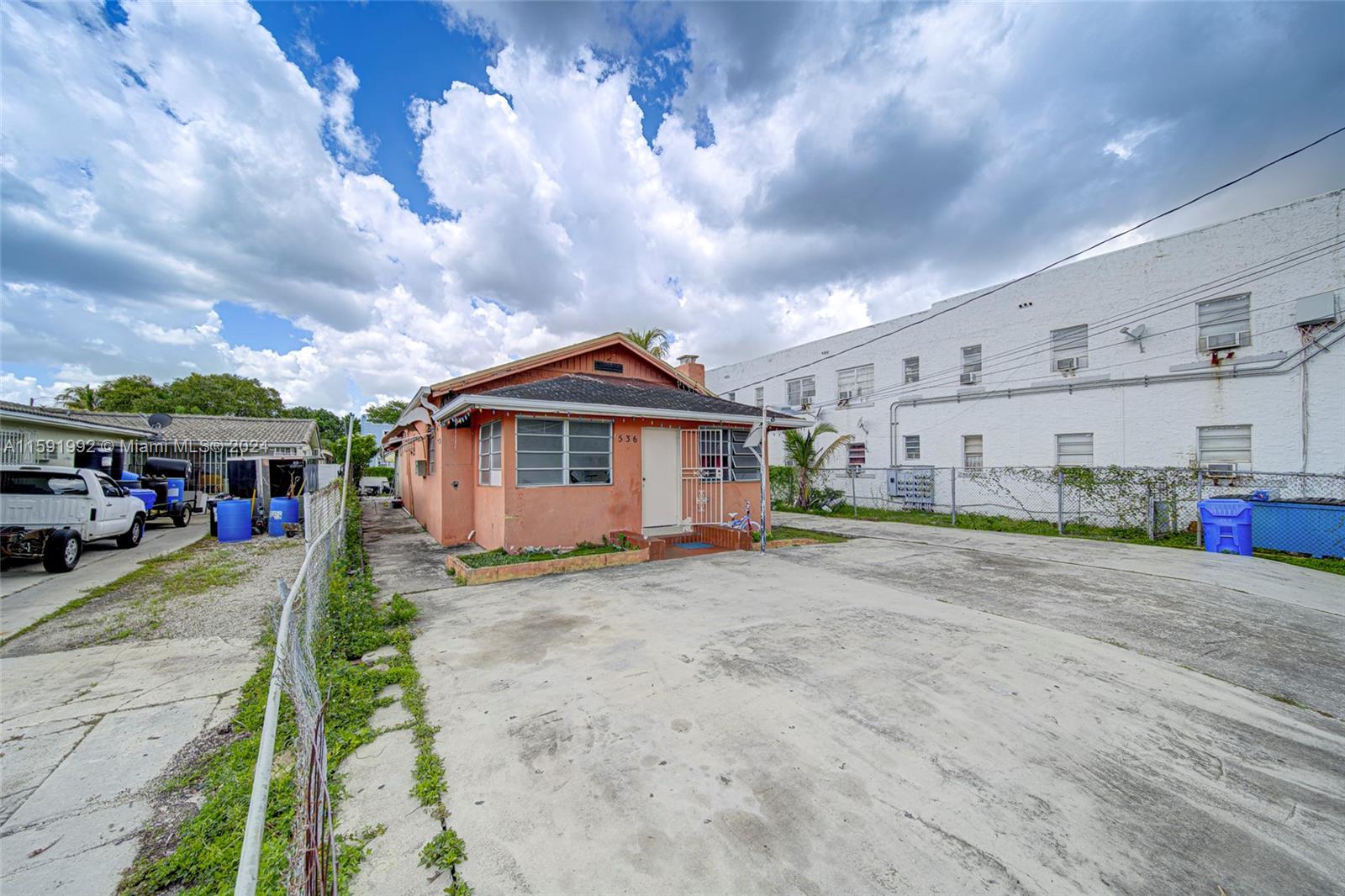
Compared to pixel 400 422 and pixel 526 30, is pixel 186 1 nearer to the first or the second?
pixel 526 30

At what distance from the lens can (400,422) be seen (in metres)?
15.4

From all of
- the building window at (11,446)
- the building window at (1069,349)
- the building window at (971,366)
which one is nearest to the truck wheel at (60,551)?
the building window at (11,446)

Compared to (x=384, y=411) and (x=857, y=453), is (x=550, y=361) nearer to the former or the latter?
(x=857, y=453)

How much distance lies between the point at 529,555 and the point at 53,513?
314 inches

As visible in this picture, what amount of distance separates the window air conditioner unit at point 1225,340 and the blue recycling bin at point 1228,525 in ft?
12.1

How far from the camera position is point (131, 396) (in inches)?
1227

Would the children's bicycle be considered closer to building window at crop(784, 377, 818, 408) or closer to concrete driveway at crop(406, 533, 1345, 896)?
concrete driveway at crop(406, 533, 1345, 896)

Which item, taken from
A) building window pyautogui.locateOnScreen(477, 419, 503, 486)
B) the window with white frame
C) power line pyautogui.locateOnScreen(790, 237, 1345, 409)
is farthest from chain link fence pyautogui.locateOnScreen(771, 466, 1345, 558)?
building window pyautogui.locateOnScreen(477, 419, 503, 486)

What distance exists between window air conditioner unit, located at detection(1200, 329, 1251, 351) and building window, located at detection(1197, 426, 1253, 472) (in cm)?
183

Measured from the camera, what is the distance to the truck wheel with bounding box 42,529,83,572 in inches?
296

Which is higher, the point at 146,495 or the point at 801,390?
the point at 801,390

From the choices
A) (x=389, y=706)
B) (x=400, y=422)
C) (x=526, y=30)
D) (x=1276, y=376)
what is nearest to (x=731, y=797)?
(x=389, y=706)

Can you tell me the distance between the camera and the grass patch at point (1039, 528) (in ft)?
28.1

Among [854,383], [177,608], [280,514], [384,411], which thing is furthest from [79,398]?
[854,383]
